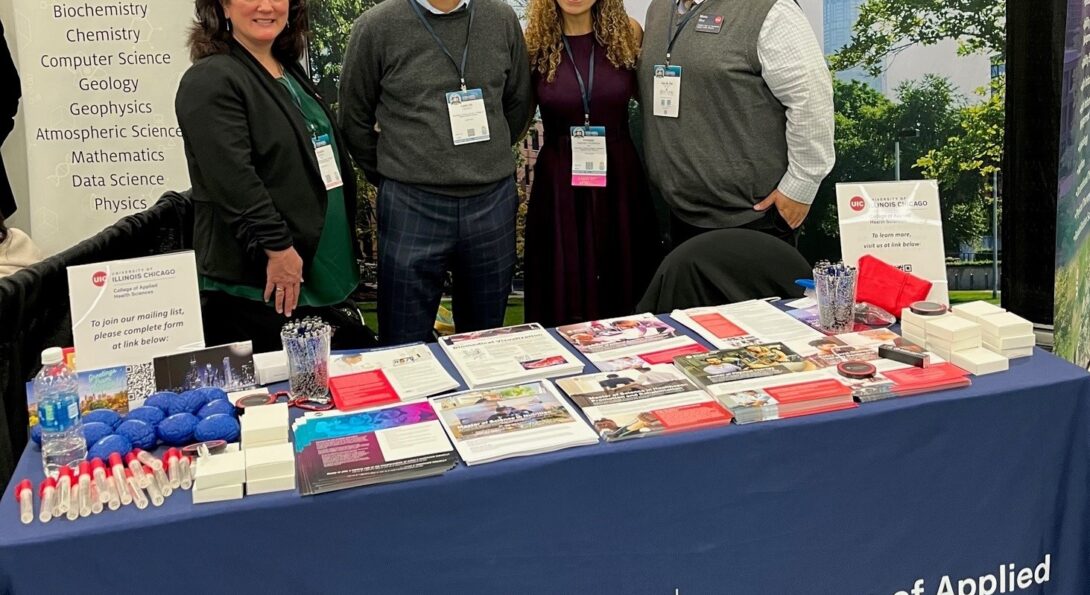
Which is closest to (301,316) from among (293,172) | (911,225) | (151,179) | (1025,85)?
(293,172)

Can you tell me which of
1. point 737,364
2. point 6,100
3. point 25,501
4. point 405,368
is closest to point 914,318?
point 737,364

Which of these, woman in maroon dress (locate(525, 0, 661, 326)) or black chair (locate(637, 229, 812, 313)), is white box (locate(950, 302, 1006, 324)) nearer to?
black chair (locate(637, 229, 812, 313))

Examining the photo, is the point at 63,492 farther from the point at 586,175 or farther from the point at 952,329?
the point at 586,175

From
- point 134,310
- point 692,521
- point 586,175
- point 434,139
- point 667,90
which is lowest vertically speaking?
point 692,521

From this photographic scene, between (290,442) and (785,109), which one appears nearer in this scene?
(290,442)

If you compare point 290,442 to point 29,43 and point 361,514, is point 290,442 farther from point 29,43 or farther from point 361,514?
point 29,43

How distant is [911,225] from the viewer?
2.05 meters

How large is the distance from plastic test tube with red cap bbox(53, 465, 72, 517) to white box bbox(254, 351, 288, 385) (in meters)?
0.43

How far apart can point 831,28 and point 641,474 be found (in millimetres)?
2807

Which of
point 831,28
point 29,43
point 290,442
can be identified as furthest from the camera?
point 831,28

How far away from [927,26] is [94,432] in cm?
343

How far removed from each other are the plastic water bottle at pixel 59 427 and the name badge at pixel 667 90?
1.94 m

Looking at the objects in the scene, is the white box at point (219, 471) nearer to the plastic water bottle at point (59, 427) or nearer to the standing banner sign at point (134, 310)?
the plastic water bottle at point (59, 427)

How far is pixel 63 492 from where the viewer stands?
1.34 meters
